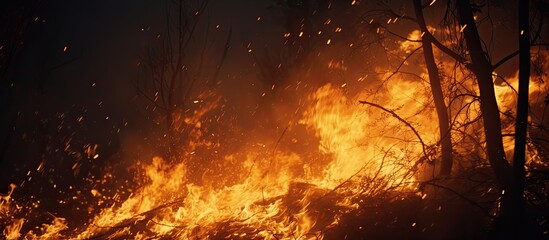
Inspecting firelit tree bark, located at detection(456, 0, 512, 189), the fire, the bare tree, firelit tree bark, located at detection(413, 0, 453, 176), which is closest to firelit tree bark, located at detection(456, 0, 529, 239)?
firelit tree bark, located at detection(456, 0, 512, 189)

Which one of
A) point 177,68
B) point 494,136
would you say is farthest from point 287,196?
point 177,68

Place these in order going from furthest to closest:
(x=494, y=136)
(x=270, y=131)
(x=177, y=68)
A: (x=270, y=131)
(x=177, y=68)
(x=494, y=136)

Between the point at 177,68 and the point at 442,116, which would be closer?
the point at 442,116

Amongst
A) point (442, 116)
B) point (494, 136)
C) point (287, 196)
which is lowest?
point (494, 136)

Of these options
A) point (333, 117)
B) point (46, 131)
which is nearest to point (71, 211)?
point (46, 131)

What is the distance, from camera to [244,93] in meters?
18.6

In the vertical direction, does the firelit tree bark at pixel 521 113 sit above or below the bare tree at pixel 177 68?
below

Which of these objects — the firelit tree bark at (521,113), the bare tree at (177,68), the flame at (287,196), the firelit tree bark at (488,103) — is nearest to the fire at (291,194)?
the flame at (287,196)

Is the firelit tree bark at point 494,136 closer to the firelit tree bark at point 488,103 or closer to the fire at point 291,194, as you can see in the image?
the firelit tree bark at point 488,103

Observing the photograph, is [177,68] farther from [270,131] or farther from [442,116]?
[442,116]

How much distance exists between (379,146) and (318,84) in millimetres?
6101

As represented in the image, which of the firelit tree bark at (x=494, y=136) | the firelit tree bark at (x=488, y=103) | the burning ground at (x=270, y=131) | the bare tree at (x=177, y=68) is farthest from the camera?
the bare tree at (x=177, y=68)

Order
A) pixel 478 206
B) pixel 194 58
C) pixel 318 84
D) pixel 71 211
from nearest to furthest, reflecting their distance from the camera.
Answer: pixel 478 206
pixel 71 211
pixel 318 84
pixel 194 58

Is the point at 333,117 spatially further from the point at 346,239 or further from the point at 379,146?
the point at 346,239
